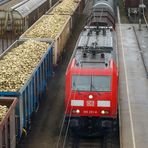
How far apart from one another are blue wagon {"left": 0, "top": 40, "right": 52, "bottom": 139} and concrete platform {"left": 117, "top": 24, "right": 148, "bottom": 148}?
3.52 meters

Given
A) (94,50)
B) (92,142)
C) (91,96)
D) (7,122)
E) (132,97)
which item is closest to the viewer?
(7,122)

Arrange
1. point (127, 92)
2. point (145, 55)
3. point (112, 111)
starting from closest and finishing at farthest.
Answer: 1. point (112, 111)
2. point (127, 92)
3. point (145, 55)

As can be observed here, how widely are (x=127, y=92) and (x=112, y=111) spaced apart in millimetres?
6671

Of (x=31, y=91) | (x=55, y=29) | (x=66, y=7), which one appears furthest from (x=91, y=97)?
(x=66, y=7)

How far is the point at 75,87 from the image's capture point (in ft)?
48.3

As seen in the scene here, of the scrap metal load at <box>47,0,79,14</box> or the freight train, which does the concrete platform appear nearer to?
the freight train

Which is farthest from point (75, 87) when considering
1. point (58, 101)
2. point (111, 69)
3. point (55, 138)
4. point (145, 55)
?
point (145, 55)

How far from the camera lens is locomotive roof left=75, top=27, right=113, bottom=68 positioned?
50.0 feet

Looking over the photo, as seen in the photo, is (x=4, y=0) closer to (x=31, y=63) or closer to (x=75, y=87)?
(x=31, y=63)

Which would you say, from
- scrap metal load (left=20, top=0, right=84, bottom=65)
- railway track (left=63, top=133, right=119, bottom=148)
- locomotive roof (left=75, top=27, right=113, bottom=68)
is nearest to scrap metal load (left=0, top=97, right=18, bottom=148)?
railway track (left=63, top=133, right=119, bottom=148)

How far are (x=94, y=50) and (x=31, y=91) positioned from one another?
285cm

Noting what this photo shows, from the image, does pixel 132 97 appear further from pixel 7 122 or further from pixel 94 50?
pixel 7 122

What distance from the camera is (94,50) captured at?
16141mm

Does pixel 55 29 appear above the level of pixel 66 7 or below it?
below
